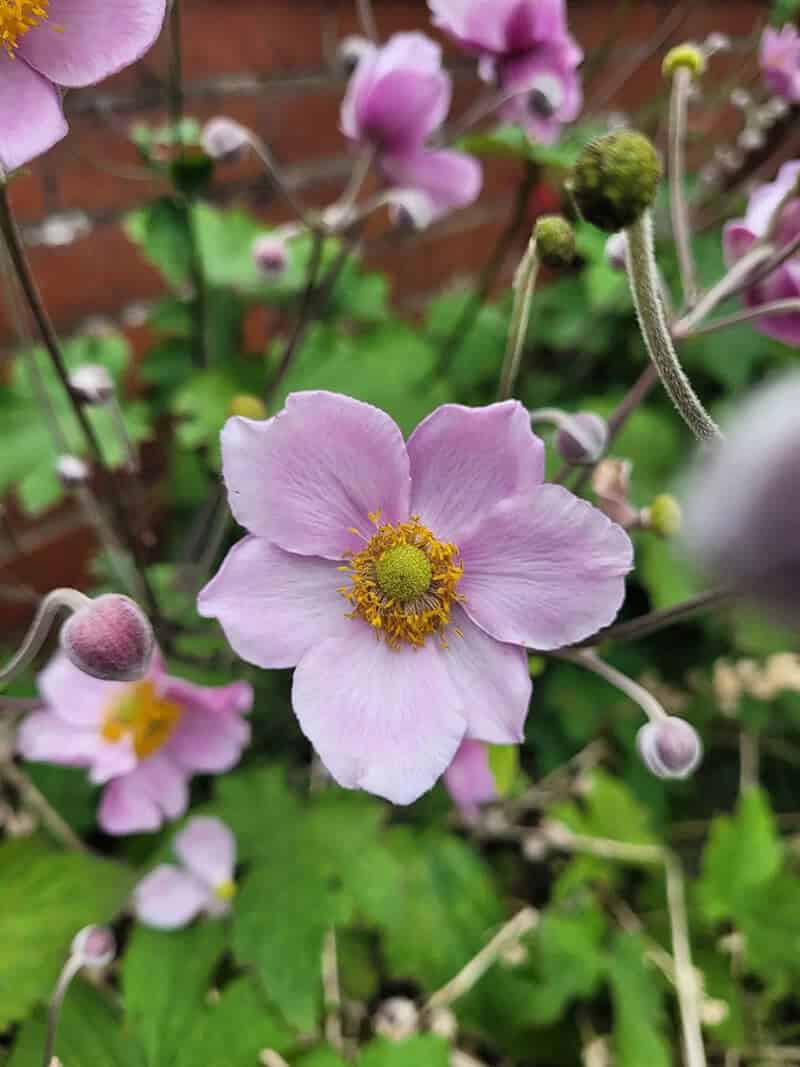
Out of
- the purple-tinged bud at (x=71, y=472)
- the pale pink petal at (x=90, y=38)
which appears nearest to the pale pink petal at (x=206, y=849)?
the purple-tinged bud at (x=71, y=472)

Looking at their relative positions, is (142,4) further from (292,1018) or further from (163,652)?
(292,1018)

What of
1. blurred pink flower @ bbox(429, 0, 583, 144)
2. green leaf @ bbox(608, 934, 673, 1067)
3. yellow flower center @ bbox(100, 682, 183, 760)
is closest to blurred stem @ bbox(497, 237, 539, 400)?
blurred pink flower @ bbox(429, 0, 583, 144)

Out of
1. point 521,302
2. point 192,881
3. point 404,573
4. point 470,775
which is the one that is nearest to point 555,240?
point 521,302

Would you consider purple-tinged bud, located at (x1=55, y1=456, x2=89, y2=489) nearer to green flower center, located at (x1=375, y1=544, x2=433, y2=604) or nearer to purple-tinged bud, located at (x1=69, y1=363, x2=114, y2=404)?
purple-tinged bud, located at (x1=69, y1=363, x2=114, y2=404)

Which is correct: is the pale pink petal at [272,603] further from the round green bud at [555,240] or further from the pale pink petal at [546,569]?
the round green bud at [555,240]

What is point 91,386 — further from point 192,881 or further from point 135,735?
point 192,881

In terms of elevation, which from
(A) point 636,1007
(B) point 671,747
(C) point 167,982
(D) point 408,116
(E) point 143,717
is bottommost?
(A) point 636,1007

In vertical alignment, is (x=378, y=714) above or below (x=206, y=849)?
above
